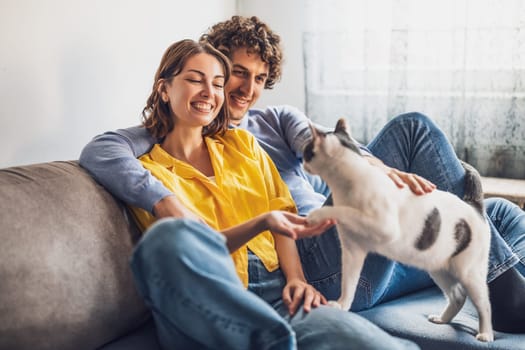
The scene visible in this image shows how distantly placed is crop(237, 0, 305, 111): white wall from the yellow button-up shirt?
4.11 ft

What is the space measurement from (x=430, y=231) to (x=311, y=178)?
2.53 feet

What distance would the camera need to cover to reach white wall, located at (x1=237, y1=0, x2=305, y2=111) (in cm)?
271

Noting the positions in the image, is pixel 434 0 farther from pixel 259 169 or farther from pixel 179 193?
pixel 179 193

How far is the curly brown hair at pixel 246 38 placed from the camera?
1.73m

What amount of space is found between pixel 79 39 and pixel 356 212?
44.7 inches

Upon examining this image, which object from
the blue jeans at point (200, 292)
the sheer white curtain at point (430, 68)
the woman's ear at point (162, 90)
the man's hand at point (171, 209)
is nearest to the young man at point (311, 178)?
the man's hand at point (171, 209)

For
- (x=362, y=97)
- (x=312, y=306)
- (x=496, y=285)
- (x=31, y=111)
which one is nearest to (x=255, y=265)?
(x=312, y=306)

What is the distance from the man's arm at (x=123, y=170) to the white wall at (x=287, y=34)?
4.47 feet

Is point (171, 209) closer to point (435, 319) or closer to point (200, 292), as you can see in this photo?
point (200, 292)

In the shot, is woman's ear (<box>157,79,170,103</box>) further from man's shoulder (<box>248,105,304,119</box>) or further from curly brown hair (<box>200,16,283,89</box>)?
man's shoulder (<box>248,105,304,119</box>)

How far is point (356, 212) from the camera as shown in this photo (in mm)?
1029

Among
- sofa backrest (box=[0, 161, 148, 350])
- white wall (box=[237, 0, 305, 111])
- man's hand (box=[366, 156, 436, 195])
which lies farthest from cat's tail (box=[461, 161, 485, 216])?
white wall (box=[237, 0, 305, 111])

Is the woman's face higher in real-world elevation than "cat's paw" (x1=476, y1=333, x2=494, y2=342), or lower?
higher

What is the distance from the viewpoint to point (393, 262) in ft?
4.57
